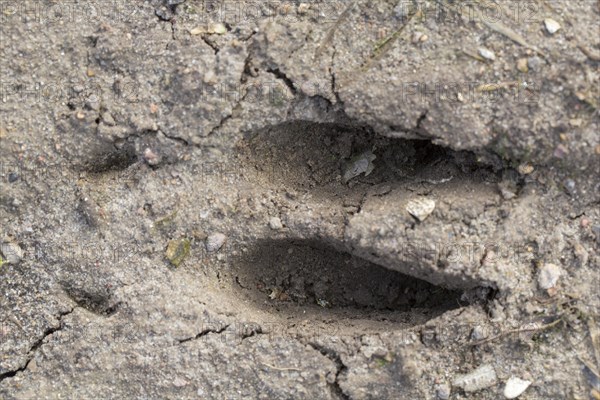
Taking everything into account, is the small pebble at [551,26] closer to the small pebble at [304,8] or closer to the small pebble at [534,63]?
the small pebble at [534,63]

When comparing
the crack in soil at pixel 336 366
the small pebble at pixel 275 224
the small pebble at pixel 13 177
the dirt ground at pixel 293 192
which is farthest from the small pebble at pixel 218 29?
the crack in soil at pixel 336 366

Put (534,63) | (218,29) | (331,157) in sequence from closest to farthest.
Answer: (534,63) → (218,29) → (331,157)

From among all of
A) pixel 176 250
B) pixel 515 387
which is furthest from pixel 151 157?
pixel 515 387

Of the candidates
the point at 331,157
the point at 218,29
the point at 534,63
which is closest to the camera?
the point at 534,63

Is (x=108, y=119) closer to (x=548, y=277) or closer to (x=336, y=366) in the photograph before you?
(x=336, y=366)

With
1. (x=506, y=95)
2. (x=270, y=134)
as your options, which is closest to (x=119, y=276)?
(x=270, y=134)

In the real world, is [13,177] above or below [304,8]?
below
